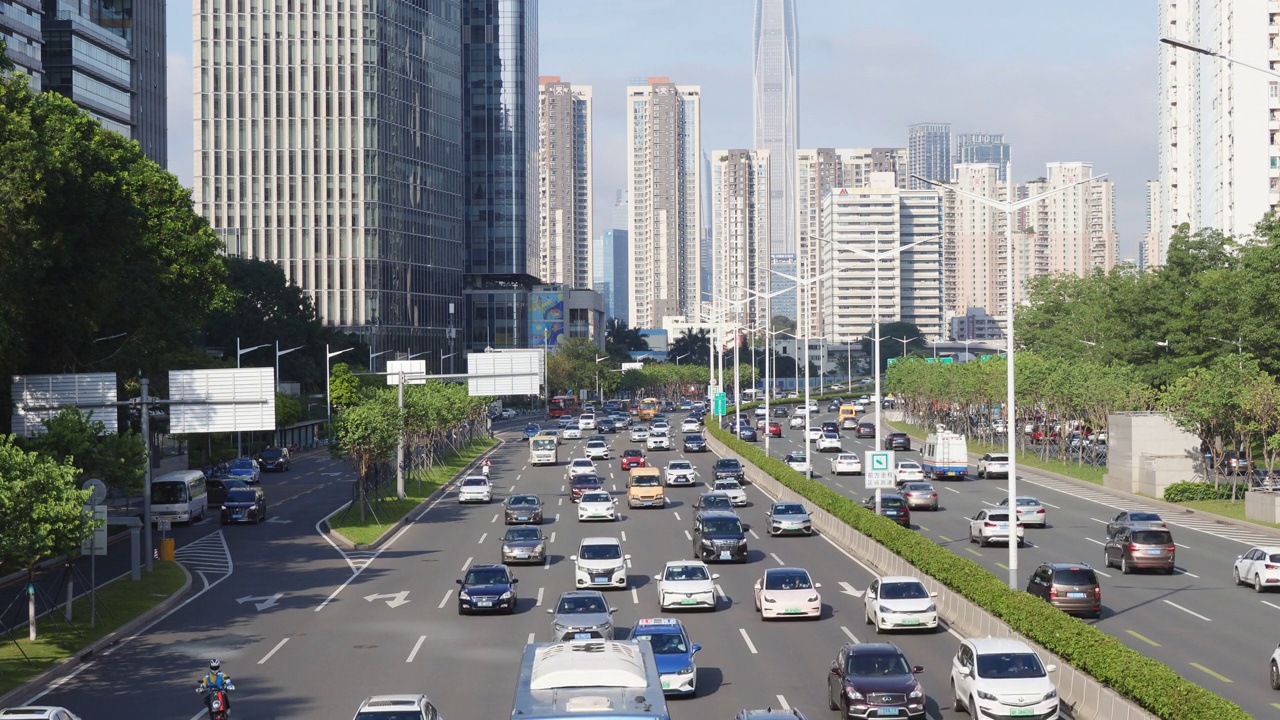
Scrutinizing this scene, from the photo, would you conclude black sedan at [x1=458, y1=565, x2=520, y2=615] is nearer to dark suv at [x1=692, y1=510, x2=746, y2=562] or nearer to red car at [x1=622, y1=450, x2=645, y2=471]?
dark suv at [x1=692, y1=510, x2=746, y2=562]

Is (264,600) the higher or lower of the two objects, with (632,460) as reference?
lower

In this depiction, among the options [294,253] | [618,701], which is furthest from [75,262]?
[294,253]

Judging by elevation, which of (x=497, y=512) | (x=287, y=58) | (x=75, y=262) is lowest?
(x=497, y=512)

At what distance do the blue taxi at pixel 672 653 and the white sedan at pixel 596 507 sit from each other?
3043 cm

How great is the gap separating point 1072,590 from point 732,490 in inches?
1215

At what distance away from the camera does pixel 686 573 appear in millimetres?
36031

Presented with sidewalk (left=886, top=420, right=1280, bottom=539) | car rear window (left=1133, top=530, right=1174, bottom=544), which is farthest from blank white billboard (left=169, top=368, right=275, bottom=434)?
sidewalk (left=886, top=420, right=1280, bottom=539)

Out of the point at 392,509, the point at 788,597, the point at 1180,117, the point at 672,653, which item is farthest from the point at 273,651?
the point at 1180,117

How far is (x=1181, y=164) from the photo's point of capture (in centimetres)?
14012

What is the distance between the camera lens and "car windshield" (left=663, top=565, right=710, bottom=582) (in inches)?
1412

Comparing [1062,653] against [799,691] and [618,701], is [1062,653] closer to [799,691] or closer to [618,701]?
[799,691]

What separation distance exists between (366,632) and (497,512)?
1152 inches

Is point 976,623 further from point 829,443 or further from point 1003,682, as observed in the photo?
point 829,443

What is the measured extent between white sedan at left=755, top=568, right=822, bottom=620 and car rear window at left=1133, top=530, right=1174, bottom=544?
1326 centimetres
